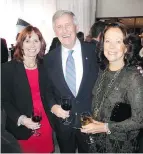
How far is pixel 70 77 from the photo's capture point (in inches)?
83.0

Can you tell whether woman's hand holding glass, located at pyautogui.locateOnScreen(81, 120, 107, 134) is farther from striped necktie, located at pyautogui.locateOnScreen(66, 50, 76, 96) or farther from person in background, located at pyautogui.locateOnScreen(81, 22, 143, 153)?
striped necktie, located at pyautogui.locateOnScreen(66, 50, 76, 96)

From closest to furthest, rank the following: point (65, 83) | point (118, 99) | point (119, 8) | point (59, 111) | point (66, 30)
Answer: point (118, 99) → point (59, 111) → point (65, 83) → point (66, 30) → point (119, 8)

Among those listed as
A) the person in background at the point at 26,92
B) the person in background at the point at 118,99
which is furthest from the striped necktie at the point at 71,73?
the person in background at the point at 118,99

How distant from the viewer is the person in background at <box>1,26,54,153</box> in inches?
81.7

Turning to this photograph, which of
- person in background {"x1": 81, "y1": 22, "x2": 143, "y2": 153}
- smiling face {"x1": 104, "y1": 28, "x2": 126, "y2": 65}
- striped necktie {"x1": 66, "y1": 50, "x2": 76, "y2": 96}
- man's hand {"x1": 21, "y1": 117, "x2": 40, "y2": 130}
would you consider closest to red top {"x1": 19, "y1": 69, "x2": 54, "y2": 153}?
man's hand {"x1": 21, "y1": 117, "x2": 40, "y2": 130}

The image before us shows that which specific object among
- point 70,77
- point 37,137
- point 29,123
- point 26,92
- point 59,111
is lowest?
point 37,137

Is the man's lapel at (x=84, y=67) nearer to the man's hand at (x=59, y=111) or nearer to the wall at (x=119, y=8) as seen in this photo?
the man's hand at (x=59, y=111)

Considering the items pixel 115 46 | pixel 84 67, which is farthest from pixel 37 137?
pixel 115 46

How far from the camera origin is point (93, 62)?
2125 millimetres

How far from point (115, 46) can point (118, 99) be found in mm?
374

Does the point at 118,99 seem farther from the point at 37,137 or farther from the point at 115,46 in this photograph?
the point at 37,137

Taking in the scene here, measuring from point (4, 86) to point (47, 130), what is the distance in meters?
0.59

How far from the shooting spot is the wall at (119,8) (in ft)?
21.9

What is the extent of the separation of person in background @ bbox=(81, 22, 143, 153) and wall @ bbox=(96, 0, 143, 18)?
17.7ft
